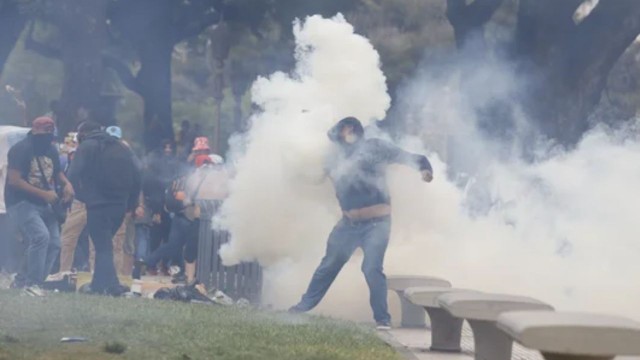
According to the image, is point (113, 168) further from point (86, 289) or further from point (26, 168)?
point (86, 289)

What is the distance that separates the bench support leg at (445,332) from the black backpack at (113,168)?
190 inches

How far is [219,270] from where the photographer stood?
694 inches

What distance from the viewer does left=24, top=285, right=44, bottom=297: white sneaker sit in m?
16.2

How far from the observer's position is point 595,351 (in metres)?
8.62

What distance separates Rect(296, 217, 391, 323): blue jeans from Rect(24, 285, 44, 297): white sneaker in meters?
2.51

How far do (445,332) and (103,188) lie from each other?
16.3 feet

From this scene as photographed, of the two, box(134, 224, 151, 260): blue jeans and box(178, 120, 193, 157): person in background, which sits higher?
box(178, 120, 193, 157): person in background

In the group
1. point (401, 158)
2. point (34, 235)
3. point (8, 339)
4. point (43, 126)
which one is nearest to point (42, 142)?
point (43, 126)

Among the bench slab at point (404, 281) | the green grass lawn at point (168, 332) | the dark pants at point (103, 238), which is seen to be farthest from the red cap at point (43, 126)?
the bench slab at point (404, 281)

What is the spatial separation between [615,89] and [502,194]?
18541mm

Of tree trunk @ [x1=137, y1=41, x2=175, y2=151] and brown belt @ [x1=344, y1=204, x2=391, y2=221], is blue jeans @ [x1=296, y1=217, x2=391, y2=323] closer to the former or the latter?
brown belt @ [x1=344, y1=204, x2=391, y2=221]

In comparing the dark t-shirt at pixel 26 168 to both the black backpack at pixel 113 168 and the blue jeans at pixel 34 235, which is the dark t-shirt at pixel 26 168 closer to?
the blue jeans at pixel 34 235

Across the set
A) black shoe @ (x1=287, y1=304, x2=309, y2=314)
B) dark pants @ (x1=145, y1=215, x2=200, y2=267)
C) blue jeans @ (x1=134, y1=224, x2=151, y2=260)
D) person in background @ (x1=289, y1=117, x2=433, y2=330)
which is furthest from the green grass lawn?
blue jeans @ (x1=134, y1=224, x2=151, y2=260)

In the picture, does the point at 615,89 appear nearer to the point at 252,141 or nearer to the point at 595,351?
the point at 252,141
